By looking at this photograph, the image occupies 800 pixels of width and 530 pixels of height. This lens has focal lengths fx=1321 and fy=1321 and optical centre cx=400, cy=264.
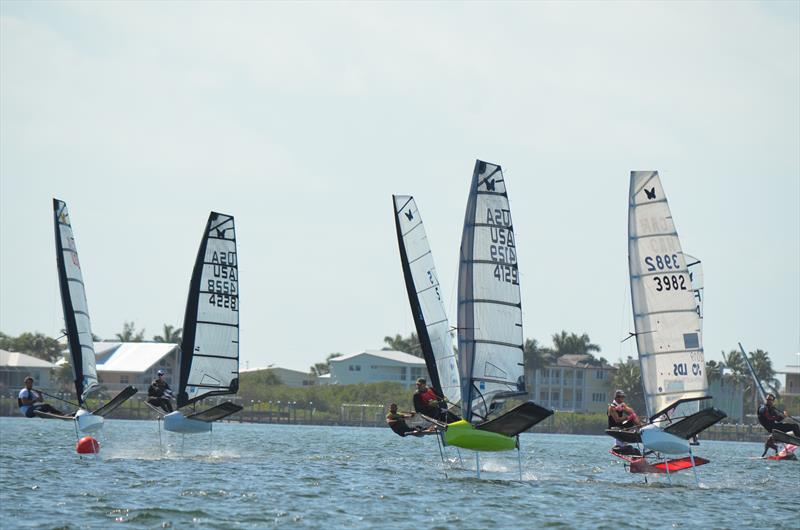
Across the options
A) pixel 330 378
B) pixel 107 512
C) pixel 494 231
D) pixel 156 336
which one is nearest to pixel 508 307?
pixel 494 231

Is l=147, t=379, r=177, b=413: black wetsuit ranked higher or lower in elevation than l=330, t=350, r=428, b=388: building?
lower

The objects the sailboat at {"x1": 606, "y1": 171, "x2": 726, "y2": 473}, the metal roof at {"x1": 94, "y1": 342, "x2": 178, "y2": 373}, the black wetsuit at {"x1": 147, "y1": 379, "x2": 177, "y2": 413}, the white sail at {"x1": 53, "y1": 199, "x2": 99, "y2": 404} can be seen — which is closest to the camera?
the sailboat at {"x1": 606, "y1": 171, "x2": 726, "y2": 473}

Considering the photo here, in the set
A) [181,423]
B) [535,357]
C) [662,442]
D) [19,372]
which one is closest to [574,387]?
[535,357]

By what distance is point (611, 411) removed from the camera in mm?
33531

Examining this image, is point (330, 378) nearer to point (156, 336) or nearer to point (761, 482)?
point (156, 336)

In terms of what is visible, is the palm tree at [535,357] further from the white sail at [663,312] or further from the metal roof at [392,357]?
the white sail at [663,312]

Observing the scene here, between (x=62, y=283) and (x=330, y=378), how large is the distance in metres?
114

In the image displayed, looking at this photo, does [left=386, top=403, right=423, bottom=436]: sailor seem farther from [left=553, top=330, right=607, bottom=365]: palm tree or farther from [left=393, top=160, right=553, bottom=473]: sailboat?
[left=553, top=330, right=607, bottom=365]: palm tree

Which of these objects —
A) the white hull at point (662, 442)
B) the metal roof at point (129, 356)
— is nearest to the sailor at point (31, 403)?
the white hull at point (662, 442)

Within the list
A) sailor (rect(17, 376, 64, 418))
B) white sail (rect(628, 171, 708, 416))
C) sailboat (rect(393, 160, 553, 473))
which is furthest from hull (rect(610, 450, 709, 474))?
sailor (rect(17, 376, 64, 418))

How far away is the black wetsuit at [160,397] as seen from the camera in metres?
38.4

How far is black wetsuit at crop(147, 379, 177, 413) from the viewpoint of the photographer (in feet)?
126

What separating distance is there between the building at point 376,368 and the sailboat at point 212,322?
321 feet

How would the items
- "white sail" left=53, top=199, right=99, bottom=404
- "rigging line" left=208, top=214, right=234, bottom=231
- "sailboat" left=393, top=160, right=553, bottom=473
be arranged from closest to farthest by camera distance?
"sailboat" left=393, top=160, right=553, bottom=473 < "white sail" left=53, top=199, right=99, bottom=404 < "rigging line" left=208, top=214, right=234, bottom=231
